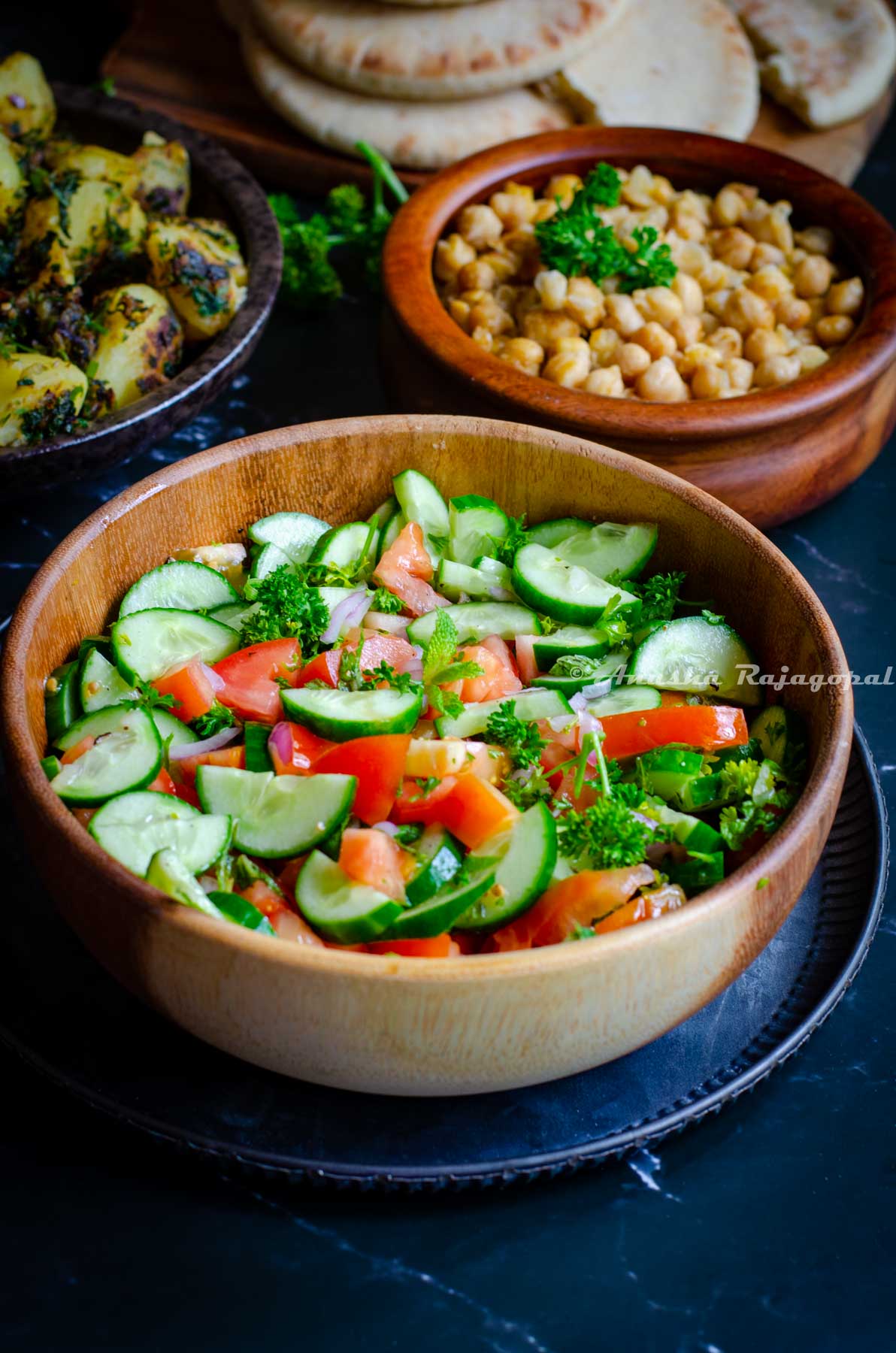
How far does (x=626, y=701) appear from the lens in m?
1.78

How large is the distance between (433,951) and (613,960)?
0.24 meters

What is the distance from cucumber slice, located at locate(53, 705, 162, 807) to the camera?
1567 millimetres

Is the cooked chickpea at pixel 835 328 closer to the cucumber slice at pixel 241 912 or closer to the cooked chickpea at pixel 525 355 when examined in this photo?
the cooked chickpea at pixel 525 355

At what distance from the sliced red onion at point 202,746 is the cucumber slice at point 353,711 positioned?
94 mm

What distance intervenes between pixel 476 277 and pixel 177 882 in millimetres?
1656

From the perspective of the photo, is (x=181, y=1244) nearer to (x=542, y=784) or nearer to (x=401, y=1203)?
(x=401, y=1203)

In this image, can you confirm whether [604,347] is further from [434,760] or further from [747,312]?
[434,760]

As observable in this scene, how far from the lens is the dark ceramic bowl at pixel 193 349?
7.17ft

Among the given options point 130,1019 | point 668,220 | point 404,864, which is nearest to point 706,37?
point 668,220

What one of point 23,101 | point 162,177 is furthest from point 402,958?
point 23,101

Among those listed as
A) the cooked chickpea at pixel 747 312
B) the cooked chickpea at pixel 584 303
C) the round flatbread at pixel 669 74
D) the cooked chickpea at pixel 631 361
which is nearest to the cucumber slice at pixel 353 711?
the cooked chickpea at pixel 631 361

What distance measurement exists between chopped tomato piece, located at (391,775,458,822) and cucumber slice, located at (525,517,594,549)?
586mm

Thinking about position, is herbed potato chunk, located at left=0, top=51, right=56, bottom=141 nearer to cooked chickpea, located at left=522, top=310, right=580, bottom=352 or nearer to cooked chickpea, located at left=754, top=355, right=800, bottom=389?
cooked chickpea, located at left=522, top=310, right=580, bottom=352

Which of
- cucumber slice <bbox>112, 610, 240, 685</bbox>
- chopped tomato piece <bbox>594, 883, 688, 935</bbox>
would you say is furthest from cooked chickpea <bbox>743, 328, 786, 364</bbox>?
chopped tomato piece <bbox>594, 883, 688, 935</bbox>
